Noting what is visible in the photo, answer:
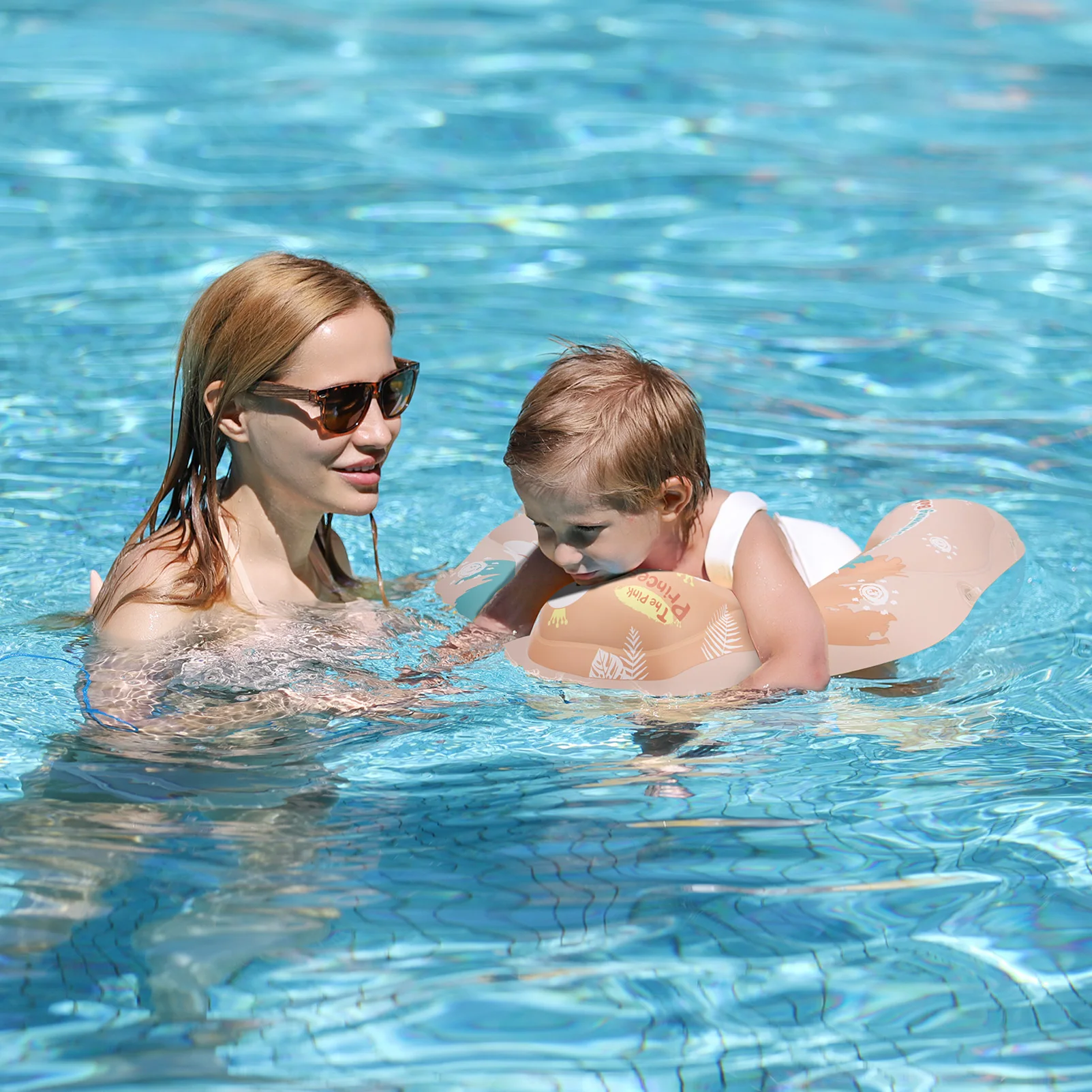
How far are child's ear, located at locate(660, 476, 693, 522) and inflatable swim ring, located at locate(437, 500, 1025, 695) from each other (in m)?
0.16

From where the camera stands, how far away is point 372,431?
370 cm

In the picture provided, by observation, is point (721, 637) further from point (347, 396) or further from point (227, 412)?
point (227, 412)

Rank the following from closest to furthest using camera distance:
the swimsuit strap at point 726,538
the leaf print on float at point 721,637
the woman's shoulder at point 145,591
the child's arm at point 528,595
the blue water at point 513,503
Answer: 1. the blue water at point 513,503
2. the woman's shoulder at point 145,591
3. the leaf print on float at point 721,637
4. the swimsuit strap at point 726,538
5. the child's arm at point 528,595

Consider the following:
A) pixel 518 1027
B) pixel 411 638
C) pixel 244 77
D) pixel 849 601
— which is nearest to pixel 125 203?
pixel 244 77

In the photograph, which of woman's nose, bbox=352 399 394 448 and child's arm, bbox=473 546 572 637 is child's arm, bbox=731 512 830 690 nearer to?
child's arm, bbox=473 546 572 637

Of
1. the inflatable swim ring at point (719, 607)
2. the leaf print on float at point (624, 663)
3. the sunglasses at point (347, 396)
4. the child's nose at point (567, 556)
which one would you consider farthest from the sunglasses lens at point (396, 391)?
the leaf print on float at point (624, 663)

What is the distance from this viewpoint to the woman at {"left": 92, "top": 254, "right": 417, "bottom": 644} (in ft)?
11.7

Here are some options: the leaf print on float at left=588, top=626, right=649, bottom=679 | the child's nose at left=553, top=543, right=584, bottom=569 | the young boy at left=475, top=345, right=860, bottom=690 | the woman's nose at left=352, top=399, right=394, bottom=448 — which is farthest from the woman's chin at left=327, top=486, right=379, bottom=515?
the leaf print on float at left=588, top=626, right=649, bottom=679

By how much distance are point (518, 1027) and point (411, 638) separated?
163cm

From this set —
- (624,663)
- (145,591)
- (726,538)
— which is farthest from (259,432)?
(726,538)

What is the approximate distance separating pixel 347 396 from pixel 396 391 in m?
0.19

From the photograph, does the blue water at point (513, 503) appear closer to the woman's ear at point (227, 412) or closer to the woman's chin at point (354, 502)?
the woman's chin at point (354, 502)

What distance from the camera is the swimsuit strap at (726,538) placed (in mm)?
3779

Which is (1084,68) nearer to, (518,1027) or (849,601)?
(849,601)
